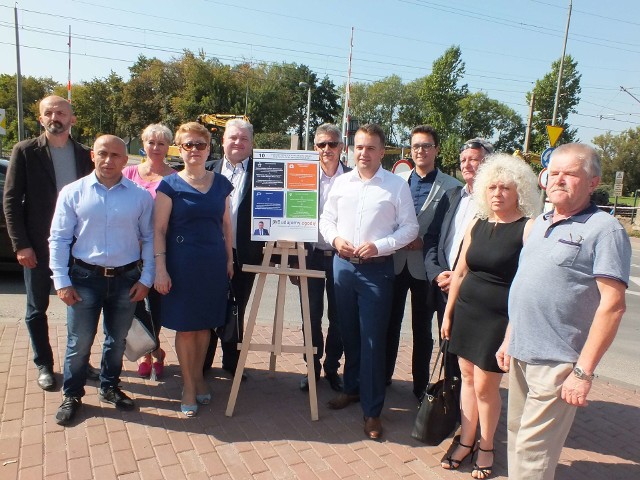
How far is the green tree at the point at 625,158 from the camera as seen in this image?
170 ft

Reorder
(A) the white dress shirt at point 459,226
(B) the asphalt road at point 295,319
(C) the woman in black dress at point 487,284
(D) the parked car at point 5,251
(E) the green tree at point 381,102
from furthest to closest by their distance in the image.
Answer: (E) the green tree at point 381,102 → (D) the parked car at point 5,251 → (B) the asphalt road at point 295,319 → (A) the white dress shirt at point 459,226 → (C) the woman in black dress at point 487,284

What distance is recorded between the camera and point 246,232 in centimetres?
414

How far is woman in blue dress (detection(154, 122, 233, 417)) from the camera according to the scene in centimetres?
347

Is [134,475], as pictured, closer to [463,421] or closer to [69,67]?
[463,421]

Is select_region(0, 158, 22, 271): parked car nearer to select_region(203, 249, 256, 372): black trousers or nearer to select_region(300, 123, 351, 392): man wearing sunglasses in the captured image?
select_region(203, 249, 256, 372): black trousers

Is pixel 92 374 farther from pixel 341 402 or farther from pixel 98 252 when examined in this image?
pixel 341 402

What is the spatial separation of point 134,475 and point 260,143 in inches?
1598

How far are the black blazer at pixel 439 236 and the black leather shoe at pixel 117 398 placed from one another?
2.46 m

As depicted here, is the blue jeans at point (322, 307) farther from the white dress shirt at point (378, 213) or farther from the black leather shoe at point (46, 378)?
the black leather shoe at point (46, 378)

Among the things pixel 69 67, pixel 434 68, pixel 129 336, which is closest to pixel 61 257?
pixel 129 336

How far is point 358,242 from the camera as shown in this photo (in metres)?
3.54

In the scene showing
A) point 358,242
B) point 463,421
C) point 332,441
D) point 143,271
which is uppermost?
point 358,242

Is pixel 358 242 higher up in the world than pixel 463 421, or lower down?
higher up

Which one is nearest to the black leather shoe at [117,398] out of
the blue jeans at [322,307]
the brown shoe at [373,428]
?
the blue jeans at [322,307]
